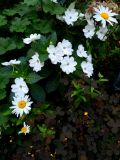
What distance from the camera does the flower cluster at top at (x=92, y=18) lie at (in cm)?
276

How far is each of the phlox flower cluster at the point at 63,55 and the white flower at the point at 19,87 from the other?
0.22 meters

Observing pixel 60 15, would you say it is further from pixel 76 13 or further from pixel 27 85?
pixel 27 85

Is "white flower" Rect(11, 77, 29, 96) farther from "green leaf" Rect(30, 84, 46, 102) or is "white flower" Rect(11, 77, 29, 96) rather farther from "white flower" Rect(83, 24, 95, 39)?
"white flower" Rect(83, 24, 95, 39)

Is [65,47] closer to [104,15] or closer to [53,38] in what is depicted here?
[53,38]

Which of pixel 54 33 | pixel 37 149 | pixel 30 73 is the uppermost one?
pixel 54 33

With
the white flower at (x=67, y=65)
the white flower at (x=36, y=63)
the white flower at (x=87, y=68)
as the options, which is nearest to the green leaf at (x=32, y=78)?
the white flower at (x=36, y=63)

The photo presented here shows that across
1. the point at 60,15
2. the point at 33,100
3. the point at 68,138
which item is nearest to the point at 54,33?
the point at 60,15

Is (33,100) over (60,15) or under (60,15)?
under

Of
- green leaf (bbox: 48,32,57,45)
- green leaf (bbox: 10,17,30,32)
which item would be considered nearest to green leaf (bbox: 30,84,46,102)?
green leaf (bbox: 48,32,57,45)

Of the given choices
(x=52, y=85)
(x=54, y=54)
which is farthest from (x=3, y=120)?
(x=54, y=54)

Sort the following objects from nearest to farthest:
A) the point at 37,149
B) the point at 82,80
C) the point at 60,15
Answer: the point at 37,149 < the point at 82,80 < the point at 60,15

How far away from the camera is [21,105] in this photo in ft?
8.30

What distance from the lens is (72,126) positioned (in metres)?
2.51

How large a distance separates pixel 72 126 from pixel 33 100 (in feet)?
1.08
